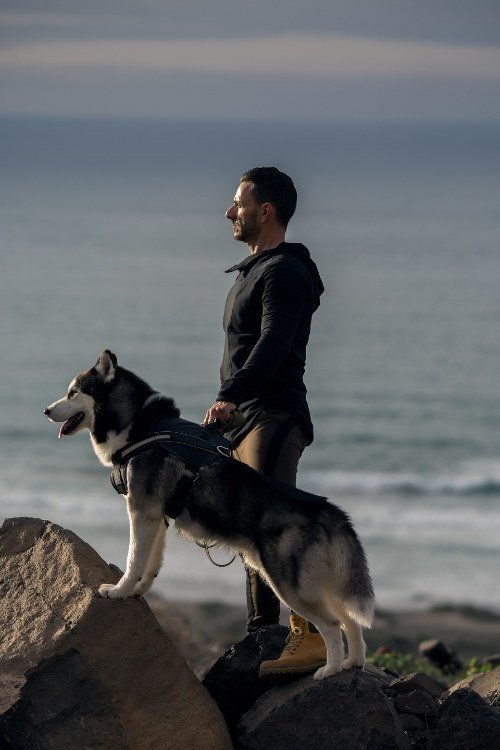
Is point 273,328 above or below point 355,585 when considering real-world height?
above

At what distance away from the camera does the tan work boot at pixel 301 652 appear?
8.12 metres

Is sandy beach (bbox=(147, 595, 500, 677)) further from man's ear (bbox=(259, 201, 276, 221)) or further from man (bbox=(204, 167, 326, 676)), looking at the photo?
man's ear (bbox=(259, 201, 276, 221))

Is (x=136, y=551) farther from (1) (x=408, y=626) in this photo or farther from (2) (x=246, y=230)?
(1) (x=408, y=626)

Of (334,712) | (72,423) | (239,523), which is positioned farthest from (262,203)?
(334,712)

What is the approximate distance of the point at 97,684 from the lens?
7906 millimetres

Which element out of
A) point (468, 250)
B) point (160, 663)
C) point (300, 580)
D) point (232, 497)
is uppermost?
point (468, 250)

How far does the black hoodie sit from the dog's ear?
29.9 inches

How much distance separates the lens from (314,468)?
3756 cm

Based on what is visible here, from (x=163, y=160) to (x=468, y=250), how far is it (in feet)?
391

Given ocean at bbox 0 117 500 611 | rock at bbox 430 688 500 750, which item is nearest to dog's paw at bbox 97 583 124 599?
rock at bbox 430 688 500 750

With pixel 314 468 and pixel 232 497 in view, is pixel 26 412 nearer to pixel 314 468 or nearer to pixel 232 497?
pixel 314 468

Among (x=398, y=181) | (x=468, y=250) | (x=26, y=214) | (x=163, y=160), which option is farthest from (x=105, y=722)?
(x=163, y=160)

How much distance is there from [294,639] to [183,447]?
1496mm

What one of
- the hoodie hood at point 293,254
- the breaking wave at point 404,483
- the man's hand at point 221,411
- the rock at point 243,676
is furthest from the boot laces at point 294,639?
the breaking wave at point 404,483
